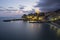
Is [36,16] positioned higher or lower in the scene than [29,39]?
higher

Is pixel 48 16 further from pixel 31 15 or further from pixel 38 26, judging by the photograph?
pixel 38 26

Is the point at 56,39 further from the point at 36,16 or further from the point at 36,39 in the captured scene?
the point at 36,16

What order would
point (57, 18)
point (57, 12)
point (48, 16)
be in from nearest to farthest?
point (57, 12)
point (57, 18)
point (48, 16)

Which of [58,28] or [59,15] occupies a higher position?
[59,15]

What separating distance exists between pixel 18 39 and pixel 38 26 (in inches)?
204

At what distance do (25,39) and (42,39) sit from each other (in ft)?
1.96

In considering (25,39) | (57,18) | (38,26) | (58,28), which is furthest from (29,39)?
(38,26)

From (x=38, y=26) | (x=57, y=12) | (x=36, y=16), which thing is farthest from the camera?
(x=38, y=26)

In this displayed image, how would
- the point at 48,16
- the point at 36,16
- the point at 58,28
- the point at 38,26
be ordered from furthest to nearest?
the point at 38,26
the point at 58,28
the point at 36,16
the point at 48,16

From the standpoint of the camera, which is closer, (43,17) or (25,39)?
(25,39)

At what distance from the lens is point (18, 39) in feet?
16.6

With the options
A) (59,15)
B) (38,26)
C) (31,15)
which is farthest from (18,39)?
(38,26)

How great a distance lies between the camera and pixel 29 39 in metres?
A: 5.02

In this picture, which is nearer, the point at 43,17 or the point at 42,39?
the point at 42,39
